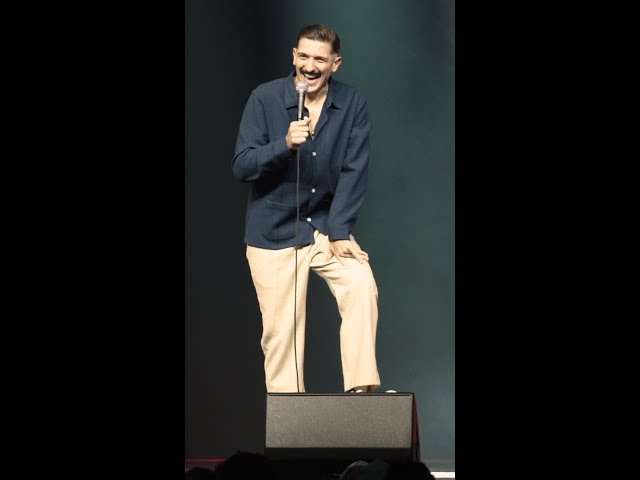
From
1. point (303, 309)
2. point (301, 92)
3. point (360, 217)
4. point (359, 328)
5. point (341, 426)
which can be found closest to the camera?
point (341, 426)

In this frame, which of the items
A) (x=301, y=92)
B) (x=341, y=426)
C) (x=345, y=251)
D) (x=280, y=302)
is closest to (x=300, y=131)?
(x=301, y=92)

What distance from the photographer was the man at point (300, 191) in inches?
171

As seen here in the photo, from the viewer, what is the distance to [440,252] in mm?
5023

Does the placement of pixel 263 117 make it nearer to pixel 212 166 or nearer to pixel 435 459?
pixel 212 166

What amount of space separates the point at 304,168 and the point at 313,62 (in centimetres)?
44

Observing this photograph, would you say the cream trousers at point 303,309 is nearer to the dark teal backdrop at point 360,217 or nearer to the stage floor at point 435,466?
the dark teal backdrop at point 360,217

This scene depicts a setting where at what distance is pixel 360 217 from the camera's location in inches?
199

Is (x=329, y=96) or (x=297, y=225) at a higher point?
(x=329, y=96)

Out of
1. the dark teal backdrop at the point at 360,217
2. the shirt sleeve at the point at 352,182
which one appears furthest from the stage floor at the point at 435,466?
the shirt sleeve at the point at 352,182

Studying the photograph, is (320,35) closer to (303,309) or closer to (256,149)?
(256,149)

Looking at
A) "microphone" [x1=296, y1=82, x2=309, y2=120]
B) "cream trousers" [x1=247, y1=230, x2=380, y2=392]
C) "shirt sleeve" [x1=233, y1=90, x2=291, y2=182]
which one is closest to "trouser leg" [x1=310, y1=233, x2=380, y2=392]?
"cream trousers" [x1=247, y1=230, x2=380, y2=392]

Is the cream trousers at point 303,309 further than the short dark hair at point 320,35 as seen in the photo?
No

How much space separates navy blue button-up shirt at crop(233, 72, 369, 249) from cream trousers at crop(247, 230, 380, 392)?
0.26 feet

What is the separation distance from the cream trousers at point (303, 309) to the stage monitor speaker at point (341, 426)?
0.58m
